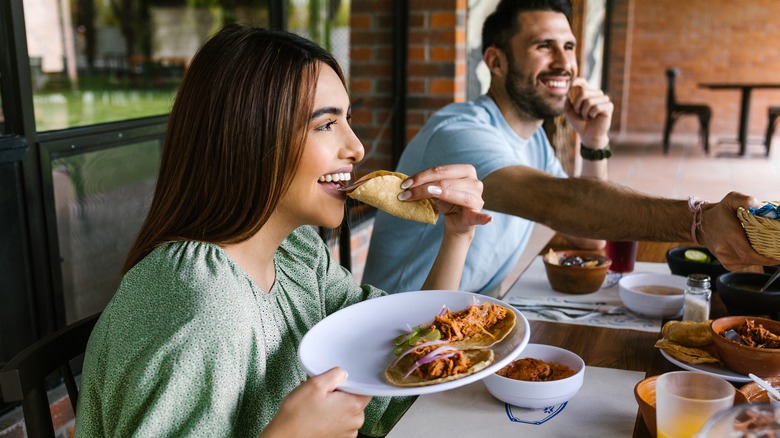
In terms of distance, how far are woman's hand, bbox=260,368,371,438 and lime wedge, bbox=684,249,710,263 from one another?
4.14 feet

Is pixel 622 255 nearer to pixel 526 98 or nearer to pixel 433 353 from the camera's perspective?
pixel 526 98

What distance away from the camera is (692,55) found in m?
12.2

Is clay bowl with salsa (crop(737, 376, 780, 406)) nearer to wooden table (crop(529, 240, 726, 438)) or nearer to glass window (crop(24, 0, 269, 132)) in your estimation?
wooden table (crop(529, 240, 726, 438))

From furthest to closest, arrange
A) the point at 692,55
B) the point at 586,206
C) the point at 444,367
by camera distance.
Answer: the point at 692,55 → the point at 586,206 → the point at 444,367

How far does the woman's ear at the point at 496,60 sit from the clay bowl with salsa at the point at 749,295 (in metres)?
1.18

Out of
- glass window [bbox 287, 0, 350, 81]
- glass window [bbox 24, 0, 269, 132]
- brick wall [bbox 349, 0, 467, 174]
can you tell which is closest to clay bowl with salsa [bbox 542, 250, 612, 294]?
brick wall [bbox 349, 0, 467, 174]

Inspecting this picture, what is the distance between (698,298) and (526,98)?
111 centimetres

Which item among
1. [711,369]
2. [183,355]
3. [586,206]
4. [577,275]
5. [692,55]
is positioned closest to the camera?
[183,355]

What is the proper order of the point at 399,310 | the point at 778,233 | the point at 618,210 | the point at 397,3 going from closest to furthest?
1. the point at 778,233
2. the point at 399,310
3. the point at 618,210
4. the point at 397,3

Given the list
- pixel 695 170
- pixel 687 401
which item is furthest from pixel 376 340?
pixel 695 170

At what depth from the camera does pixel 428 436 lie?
3.75ft

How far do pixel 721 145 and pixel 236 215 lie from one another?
10912 mm

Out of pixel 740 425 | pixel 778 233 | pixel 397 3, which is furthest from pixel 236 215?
pixel 397 3

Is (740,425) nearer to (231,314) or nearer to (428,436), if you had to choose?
(428,436)
